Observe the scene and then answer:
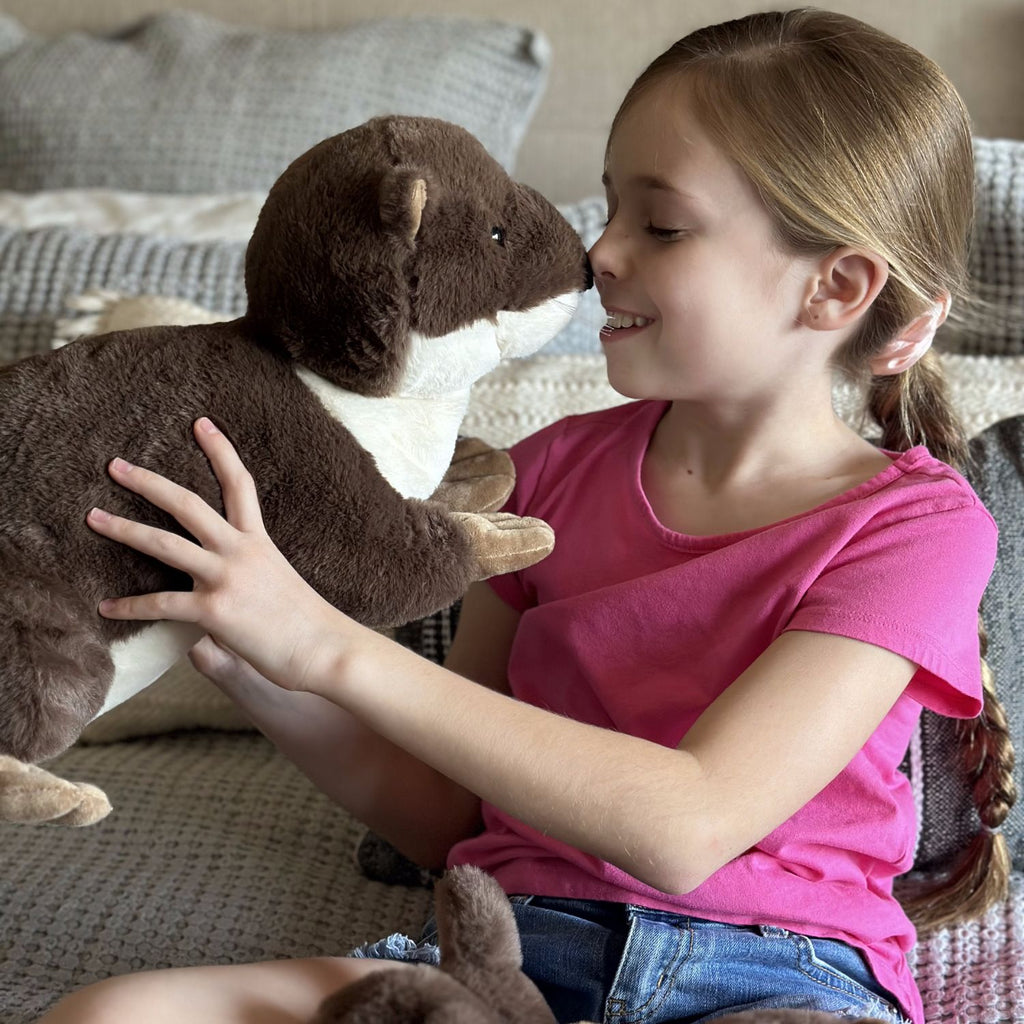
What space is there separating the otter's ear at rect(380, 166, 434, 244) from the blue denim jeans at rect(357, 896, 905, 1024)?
0.47 m

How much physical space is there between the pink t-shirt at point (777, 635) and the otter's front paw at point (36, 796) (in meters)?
0.35

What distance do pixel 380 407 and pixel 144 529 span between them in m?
0.15

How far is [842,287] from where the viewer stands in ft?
2.95

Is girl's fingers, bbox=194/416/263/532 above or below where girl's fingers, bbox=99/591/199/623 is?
above

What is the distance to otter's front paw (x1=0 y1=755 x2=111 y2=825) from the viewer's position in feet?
1.99

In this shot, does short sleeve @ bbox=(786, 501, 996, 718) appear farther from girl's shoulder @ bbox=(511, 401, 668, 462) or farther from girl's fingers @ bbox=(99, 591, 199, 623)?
girl's fingers @ bbox=(99, 591, 199, 623)

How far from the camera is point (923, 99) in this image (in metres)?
0.88

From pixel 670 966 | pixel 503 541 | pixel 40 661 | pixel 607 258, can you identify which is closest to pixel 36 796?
pixel 40 661

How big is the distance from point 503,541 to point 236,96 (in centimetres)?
110

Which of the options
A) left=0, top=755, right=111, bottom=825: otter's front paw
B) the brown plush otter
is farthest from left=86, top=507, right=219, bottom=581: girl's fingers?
the brown plush otter

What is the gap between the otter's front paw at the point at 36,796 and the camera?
61 centimetres

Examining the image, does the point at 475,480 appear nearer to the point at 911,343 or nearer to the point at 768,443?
the point at 768,443

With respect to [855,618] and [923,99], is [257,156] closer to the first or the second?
[923,99]

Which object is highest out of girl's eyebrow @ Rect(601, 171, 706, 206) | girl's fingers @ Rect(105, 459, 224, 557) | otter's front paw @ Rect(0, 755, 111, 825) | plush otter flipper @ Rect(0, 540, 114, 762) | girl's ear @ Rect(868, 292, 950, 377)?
girl's eyebrow @ Rect(601, 171, 706, 206)
